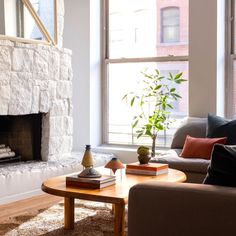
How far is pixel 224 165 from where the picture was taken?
2094 millimetres

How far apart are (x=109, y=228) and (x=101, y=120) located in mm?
2866

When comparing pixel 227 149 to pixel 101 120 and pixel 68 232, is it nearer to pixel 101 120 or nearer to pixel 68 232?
pixel 68 232

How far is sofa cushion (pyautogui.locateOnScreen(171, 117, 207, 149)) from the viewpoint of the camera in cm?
479

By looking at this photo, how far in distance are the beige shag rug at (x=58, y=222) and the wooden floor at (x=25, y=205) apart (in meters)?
0.12

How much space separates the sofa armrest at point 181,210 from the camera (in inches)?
78.0

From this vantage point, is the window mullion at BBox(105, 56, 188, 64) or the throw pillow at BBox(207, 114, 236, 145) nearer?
the throw pillow at BBox(207, 114, 236, 145)

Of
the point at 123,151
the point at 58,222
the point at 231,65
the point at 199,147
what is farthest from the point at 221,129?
the point at 58,222

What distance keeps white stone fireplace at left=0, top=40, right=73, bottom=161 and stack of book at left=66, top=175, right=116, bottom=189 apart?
5.68 ft

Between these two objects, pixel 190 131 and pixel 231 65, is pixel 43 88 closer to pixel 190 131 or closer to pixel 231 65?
pixel 190 131

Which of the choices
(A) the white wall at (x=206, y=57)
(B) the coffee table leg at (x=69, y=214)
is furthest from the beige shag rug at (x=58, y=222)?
(A) the white wall at (x=206, y=57)

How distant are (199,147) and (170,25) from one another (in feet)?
6.40

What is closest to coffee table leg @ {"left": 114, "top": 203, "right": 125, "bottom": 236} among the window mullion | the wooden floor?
the wooden floor

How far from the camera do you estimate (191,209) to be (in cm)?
205

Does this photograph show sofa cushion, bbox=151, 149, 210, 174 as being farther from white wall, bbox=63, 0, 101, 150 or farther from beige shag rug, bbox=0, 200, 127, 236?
white wall, bbox=63, 0, 101, 150
